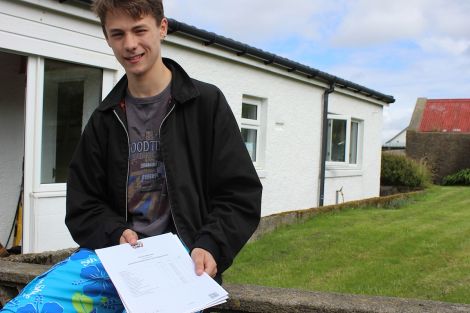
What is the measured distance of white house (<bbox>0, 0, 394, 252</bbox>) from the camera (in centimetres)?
517

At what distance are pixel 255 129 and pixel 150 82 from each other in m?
6.89

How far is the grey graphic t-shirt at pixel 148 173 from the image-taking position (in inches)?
84.8

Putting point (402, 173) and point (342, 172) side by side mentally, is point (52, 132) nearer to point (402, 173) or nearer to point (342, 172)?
point (342, 172)

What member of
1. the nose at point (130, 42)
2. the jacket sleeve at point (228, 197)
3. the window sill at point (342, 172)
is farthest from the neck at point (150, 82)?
the window sill at point (342, 172)

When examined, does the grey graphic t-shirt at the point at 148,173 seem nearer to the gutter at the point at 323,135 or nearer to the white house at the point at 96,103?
the white house at the point at 96,103

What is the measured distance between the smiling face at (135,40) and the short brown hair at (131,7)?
0.6 inches

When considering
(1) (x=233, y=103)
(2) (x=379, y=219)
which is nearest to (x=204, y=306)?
(1) (x=233, y=103)

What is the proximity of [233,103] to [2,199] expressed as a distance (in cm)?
351

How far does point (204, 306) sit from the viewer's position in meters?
1.78

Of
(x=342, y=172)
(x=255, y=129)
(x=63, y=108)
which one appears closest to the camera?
(x=63, y=108)

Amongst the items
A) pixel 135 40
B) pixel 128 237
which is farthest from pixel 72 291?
pixel 135 40

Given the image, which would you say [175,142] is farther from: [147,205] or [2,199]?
[2,199]

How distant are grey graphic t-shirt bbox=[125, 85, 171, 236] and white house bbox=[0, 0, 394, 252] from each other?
3203 mm

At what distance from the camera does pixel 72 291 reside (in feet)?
6.37
